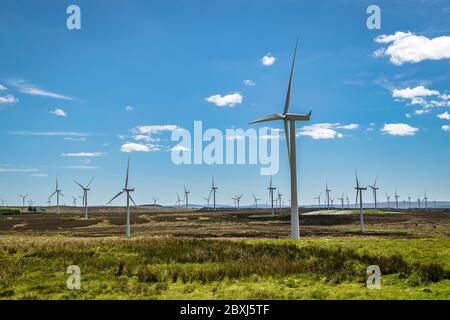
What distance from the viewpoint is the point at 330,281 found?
69.2 ft

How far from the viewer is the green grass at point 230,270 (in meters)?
19.0

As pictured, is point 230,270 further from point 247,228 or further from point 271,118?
point 247,228

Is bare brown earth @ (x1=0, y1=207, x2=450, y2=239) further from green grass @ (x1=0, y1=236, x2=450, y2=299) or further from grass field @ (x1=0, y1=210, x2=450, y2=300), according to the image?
grass field @ (x1=0, y1=210, x2=450, y2=300)

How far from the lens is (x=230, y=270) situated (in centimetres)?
2406

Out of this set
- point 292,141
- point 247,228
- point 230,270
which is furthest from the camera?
point 247,228

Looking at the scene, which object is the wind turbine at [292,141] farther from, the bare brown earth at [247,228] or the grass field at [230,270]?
the bare brown earth at [247,228]

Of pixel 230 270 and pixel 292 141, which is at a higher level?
pixel 292 141

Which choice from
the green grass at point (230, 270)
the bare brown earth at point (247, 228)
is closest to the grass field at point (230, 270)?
the green grass at point (230, 270)

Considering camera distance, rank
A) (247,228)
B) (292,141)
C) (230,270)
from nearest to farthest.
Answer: (230,270)
(292,141)
(247,228)

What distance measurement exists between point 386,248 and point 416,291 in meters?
10.2

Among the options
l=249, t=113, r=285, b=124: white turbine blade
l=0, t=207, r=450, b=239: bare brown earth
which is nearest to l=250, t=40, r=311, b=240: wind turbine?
l=249, t=113, r=285, b=124: white turbine blade

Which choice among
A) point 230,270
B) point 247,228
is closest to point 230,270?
point 230,270

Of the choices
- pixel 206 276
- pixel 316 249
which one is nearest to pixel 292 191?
pixel 316 249

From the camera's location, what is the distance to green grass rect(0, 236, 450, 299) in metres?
19.0
